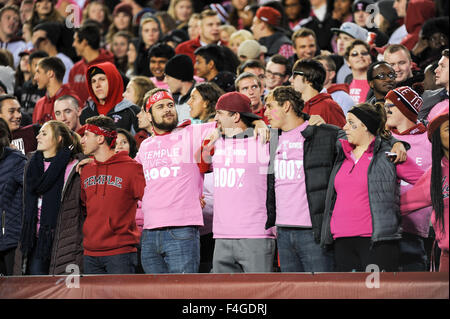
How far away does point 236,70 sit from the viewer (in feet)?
34.8

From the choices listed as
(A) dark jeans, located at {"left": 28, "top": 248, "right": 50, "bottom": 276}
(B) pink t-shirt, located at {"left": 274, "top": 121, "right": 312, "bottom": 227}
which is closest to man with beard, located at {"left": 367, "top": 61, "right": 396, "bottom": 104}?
(B) pink t-shirt, located at {"left": 274, "top": 121, "right": 312, "bottom": 227}

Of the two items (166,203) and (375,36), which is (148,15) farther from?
(166,203)

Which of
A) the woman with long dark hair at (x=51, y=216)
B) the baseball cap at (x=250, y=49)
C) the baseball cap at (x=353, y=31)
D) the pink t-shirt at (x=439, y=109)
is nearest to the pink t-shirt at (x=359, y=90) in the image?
the baseball cap at (x=353, y=31)

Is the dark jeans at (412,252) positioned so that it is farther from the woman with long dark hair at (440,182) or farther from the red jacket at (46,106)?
the red jacket at (46,106)

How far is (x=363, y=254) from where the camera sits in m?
6.45

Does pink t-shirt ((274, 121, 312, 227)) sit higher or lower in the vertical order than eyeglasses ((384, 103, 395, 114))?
lower

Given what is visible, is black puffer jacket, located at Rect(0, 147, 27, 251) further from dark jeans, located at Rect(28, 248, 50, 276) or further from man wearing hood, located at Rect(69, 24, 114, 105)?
man wearing hood, located at Rect(69, 24, 114, 105)

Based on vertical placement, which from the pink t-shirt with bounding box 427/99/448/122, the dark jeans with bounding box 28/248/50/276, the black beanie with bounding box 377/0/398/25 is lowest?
the dark jeans with bounding box 28/248/50/276

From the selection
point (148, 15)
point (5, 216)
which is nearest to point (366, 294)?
point (5, 216)

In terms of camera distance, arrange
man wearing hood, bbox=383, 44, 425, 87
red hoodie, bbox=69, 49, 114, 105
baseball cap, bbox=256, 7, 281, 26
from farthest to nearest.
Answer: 1. baseball cap, bbox=256, 7, 281, 26
2. red hoodie, bbox=69, 49, 114, 105
3. man wearing hood, bbox=383, 44, 425, 87

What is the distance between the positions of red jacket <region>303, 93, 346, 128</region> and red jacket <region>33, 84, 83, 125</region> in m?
3.44

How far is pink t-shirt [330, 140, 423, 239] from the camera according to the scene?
6.49m

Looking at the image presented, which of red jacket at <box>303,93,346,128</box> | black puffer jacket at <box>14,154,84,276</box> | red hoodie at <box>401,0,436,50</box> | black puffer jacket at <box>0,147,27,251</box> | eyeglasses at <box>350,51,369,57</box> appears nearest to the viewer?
black puffer jacket at <box>14,154,84,276</box>

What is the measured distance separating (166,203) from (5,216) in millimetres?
1640
